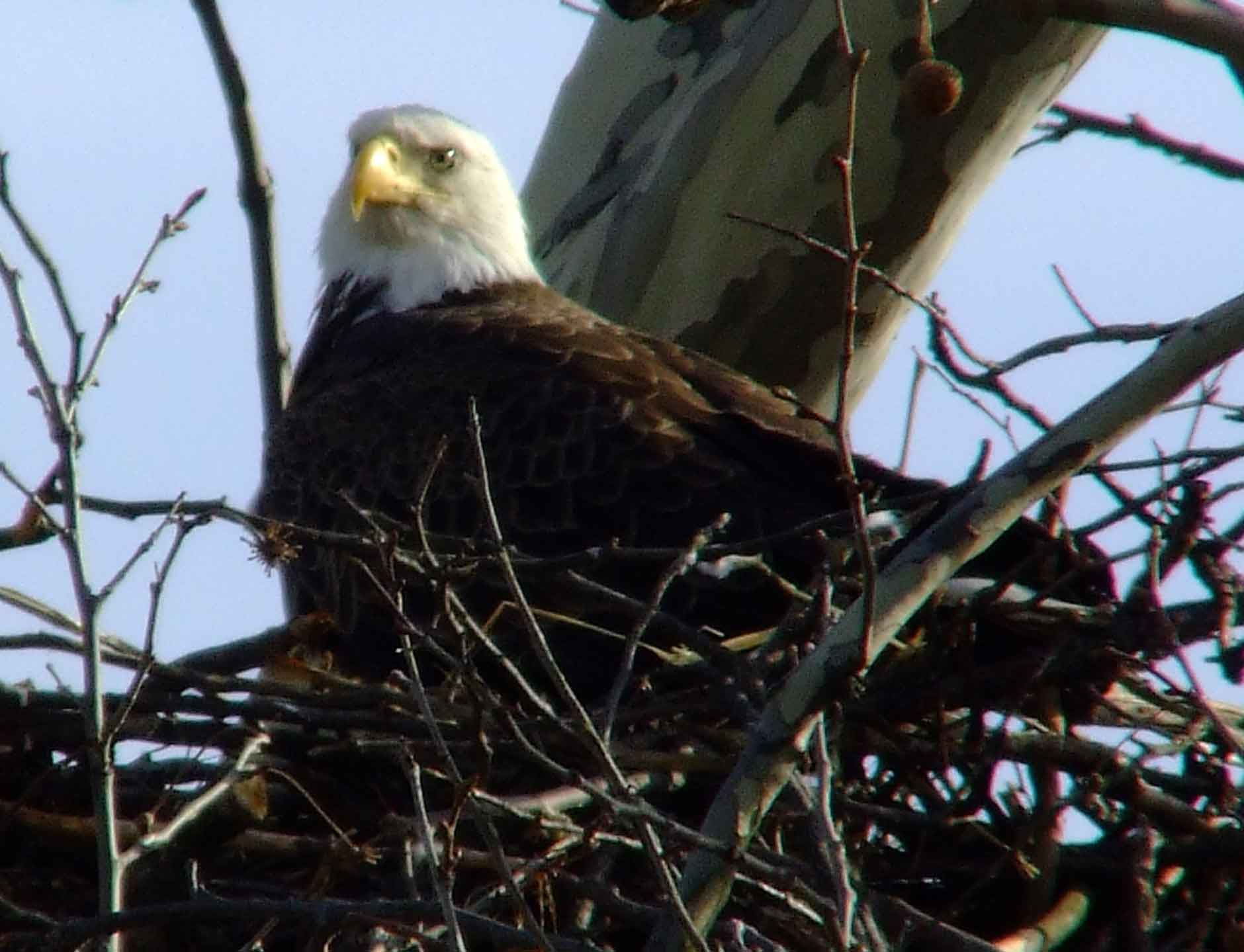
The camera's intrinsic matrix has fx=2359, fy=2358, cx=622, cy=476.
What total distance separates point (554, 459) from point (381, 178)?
4.85 feet

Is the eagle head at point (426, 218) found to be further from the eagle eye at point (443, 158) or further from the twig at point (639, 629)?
the twig at point (639, 629)

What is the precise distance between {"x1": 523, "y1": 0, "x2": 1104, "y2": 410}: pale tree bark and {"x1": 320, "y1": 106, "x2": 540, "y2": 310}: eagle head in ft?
2.10

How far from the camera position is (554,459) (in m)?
5.29

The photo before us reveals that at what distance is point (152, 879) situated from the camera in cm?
434

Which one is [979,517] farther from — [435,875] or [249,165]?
[249,165]

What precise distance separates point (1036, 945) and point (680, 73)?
2.67 metres

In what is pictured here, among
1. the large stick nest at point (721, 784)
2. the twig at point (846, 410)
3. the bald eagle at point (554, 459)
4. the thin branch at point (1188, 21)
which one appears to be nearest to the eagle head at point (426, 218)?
the bald eagle at point (554, 459)

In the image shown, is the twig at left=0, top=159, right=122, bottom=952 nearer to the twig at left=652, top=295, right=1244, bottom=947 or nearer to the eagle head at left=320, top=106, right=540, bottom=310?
the twig at left=652, top=295, right=1244, bottom=947

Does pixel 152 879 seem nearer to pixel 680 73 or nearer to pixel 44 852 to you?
pixel 44 852

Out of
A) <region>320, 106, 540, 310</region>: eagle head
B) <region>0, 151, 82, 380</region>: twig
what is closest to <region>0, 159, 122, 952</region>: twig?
<region>0, 151, 82, 380</region>: twig

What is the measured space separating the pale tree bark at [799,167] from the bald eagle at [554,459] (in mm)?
284

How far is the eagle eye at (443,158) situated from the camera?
6711 millimetres

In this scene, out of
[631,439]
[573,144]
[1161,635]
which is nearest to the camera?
[1161,635]

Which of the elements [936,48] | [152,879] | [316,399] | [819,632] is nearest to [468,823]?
[152,879]
